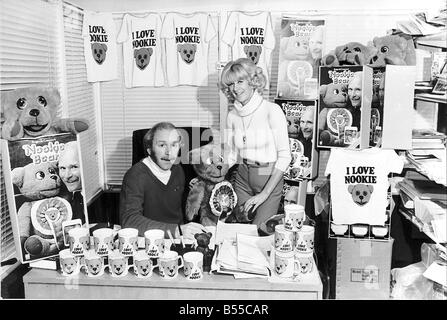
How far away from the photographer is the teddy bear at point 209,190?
184cm

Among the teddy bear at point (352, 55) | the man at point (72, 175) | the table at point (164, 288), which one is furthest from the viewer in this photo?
the teddy bear at point (352, 55)

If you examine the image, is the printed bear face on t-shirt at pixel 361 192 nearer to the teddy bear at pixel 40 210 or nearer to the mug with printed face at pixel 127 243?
the mug with printed face at pixel 127 243

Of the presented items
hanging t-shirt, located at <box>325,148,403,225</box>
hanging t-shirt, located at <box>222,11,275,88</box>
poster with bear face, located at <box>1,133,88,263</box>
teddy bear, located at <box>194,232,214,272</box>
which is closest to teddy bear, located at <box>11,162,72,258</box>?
poster with bear face, located at <box>1,133,88,263</box>

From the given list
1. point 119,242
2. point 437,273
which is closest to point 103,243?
point 119,242

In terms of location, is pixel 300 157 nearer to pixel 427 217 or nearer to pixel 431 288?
pixel 427 217

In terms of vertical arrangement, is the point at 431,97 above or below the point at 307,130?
above

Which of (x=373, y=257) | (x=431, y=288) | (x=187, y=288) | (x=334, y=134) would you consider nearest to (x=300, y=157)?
(x=334, y=134)

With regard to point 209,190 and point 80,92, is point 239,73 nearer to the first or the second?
point 209,190

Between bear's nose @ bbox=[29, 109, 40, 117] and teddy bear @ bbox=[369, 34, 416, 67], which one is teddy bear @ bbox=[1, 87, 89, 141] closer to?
bear's nose @ bbox=[29, 109, 40, 117]

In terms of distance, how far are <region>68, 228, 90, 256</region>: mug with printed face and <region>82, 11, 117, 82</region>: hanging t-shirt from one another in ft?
2.49

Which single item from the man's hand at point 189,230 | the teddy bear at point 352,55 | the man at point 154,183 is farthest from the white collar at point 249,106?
the man's hand at point 189,230

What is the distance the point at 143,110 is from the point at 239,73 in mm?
459

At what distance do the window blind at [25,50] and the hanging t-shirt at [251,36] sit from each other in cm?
69

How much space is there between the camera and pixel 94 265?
137 cm
